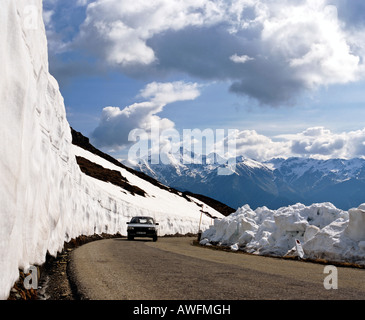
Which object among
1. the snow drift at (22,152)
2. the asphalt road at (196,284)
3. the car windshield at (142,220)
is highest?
the snow drift at (22,152)

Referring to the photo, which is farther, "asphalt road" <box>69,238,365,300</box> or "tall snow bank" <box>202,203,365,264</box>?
"tall snow bank" <box>202,203,365,264</box>

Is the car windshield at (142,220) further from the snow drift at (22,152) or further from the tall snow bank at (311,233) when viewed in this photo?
the snow drift at (22,152)

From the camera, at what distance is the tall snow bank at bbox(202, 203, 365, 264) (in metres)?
13.9

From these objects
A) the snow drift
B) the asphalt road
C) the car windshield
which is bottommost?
the asphalt road

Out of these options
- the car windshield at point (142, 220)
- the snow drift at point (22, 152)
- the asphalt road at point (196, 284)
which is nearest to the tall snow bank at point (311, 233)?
the car windshield at point (142, 220)

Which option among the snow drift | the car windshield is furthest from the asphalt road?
the car windshield

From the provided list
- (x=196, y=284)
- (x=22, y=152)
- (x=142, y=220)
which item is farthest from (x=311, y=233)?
(x=142, y=220)

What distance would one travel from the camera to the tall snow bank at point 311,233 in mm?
13898

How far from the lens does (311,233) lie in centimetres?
1644

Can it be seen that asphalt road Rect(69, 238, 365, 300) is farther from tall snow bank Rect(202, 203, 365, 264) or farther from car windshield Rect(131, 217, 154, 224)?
car windshield Rect(131, 217, 154, 224)

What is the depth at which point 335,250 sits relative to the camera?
45.8 ft

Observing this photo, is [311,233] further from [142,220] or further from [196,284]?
[142,220]
